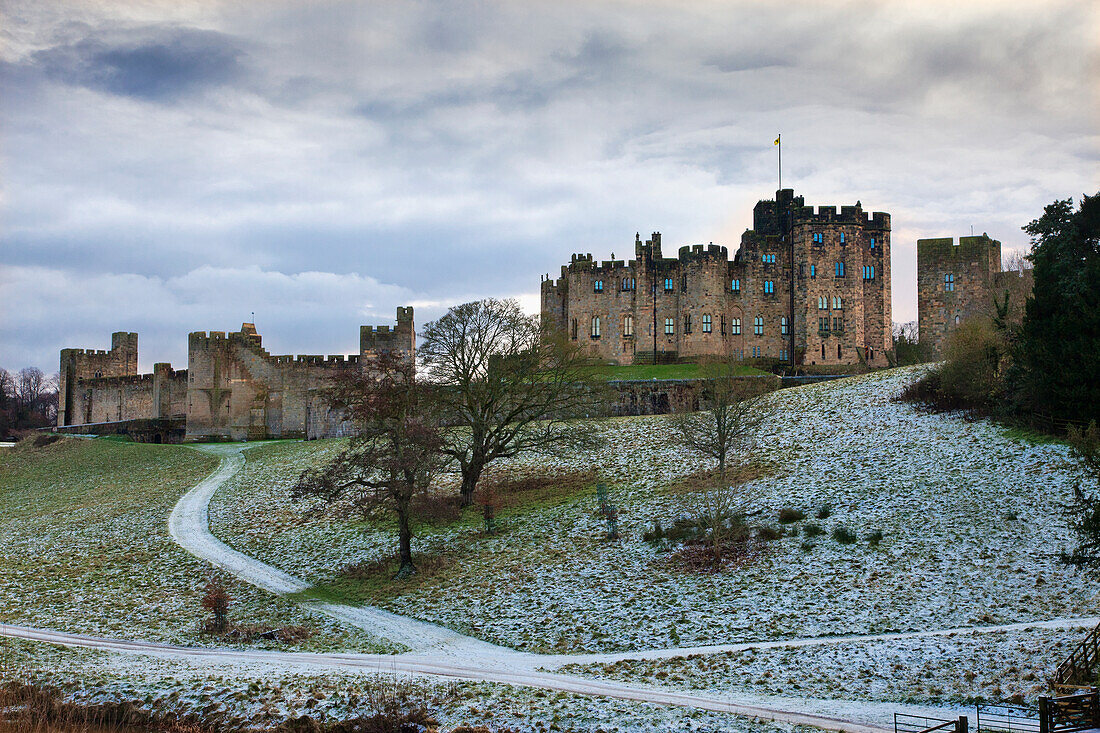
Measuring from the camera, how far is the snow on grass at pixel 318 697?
1611 centimetres

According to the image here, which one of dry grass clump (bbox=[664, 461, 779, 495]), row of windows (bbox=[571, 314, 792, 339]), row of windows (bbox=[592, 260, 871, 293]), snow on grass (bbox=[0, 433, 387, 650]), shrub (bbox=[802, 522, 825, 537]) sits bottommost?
snow on grass (bbox=[0, 433, 387, 650])

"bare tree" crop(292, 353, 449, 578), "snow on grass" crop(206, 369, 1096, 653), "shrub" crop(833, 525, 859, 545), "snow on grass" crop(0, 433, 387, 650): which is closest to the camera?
"snow on grass" crop(206, 369, 1096, 653)

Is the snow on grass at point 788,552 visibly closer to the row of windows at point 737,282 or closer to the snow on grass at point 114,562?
the snow on grass at point 114,562

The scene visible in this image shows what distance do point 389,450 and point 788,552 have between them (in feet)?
45.0

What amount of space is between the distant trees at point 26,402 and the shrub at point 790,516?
85.2 m

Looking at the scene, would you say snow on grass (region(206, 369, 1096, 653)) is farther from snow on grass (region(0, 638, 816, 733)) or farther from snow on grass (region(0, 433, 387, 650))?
snow on grass (region(0, 638, 816, 733))

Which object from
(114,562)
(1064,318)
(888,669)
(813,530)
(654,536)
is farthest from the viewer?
(114,562)

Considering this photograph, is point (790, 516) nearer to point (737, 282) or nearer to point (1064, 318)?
point (1064, 318)

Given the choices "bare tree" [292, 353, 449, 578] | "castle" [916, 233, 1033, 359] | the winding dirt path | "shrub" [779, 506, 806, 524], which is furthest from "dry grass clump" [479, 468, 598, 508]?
"castle" [916, 233, 1033, 359]

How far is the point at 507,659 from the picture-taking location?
828 inches

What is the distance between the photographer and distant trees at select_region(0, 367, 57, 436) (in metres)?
92.0

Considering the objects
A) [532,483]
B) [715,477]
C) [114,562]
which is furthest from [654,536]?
[114,562]

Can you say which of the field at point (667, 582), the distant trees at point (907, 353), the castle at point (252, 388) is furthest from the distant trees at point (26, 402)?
the distant trees at point (907, 353)

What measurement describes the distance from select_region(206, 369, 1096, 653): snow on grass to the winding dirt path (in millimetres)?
718
